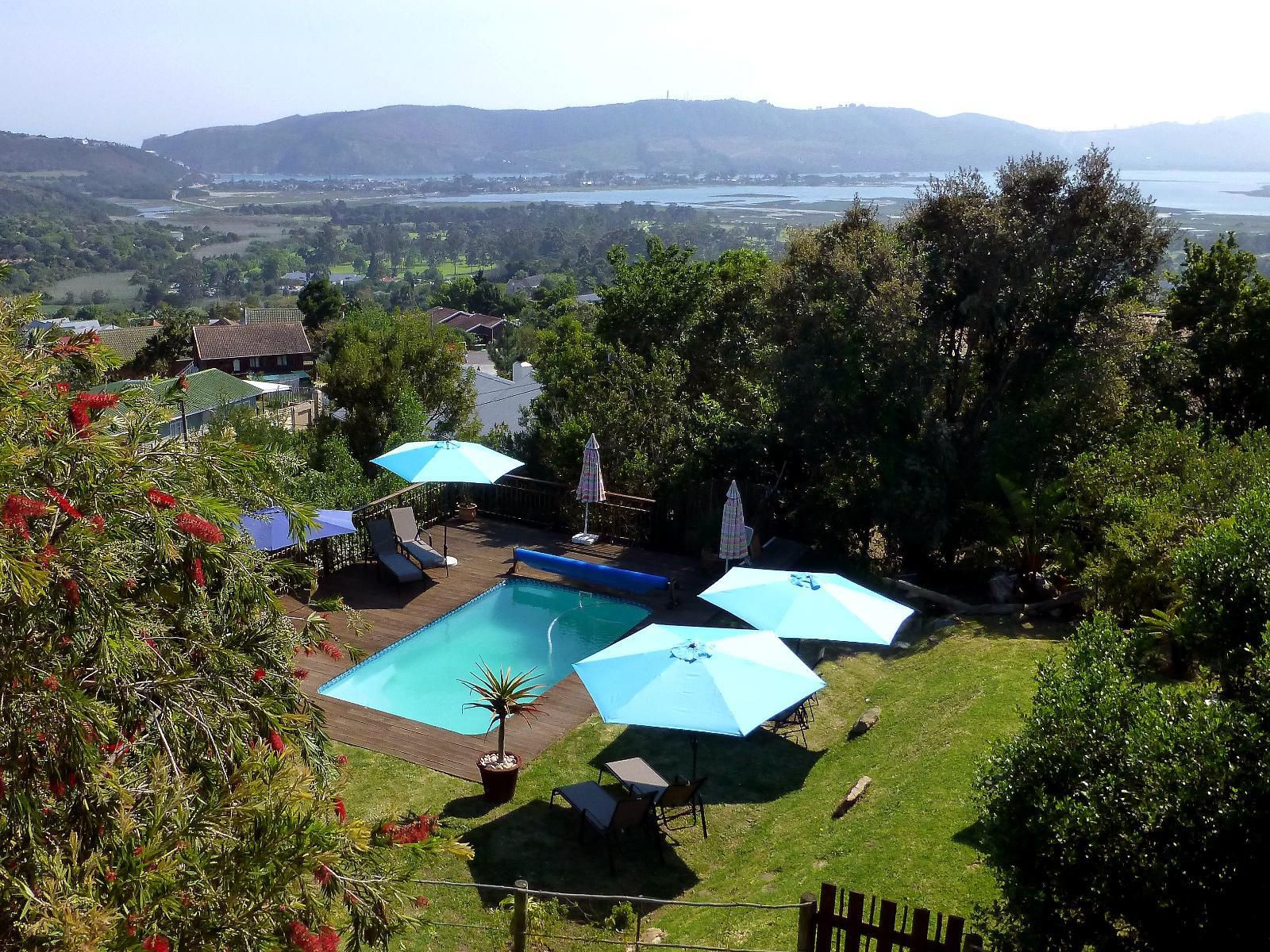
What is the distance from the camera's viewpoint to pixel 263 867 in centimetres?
364

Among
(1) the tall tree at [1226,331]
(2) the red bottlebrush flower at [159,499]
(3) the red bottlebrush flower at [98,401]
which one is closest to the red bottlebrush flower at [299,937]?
(2) the red bottlebrush flower at [159,499]

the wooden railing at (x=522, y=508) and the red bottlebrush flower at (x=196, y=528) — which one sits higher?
the red bottlebrush flower at (x=196, y=528)

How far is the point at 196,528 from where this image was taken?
169 inches

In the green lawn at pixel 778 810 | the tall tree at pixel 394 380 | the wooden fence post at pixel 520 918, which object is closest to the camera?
the wooden fence post at pixel 520 918

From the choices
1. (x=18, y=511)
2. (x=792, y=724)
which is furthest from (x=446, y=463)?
(x=18, y=511)

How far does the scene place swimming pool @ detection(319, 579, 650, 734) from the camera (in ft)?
38.7

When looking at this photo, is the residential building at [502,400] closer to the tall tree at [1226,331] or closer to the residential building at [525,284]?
the tall tree at [1226,331]

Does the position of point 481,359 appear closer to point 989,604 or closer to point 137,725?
point 989,604

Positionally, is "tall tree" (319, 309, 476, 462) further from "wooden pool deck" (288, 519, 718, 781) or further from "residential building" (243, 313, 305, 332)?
"residential building" (243, 313, 305, 332)

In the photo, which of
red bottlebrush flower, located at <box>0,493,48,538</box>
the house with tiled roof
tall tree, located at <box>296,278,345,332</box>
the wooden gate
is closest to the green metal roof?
tall tree, located at <box>296,278,345,332</box>

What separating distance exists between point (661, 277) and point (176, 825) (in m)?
20.1

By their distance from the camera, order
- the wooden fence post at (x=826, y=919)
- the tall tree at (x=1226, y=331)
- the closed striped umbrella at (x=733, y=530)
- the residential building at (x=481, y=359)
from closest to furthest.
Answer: the wooden fence post at (x=826, y=919)
the closed striped umbrella at (x=733, y=530)
the tall tree at (x=1226, y=331)
the residential building at (x=481, y=359)

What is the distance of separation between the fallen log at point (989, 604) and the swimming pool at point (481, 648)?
3744 millimetres

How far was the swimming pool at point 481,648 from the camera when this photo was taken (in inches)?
464
